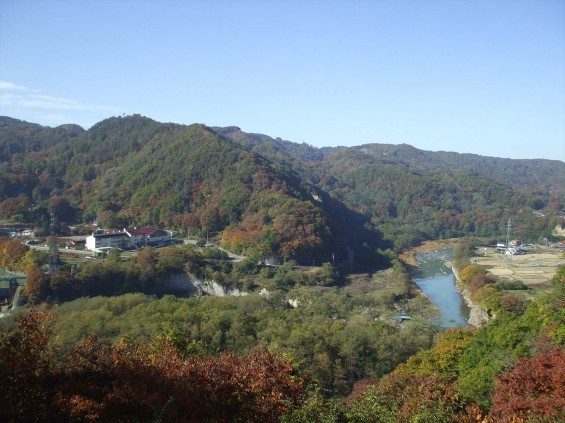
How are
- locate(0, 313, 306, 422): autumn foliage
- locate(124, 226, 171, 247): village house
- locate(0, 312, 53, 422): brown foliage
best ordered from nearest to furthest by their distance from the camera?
locate(0, 312, 53, 422): brown foliage → locate(0, 313, 306, 422): autumn foliage → locate(124, 226, 171, 247): village house

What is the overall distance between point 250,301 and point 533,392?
13.4m

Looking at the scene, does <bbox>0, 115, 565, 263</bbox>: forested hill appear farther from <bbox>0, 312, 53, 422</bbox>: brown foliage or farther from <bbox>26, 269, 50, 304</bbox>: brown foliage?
<bbox>0, 312, 53, 422</bbox>: brown foliage

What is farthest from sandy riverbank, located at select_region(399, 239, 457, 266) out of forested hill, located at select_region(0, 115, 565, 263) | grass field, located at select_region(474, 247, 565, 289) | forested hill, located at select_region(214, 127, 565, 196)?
forested hill, located at select_region(214, 127, 565, 196)

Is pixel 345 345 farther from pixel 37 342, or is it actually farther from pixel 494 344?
pixel 37 342

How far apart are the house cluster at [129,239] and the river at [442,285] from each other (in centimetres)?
1567

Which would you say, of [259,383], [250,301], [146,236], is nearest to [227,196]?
[146,236]

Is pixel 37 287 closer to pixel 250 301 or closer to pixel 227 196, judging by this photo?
pixel 250 301

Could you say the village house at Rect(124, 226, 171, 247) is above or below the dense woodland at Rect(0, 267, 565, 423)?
below

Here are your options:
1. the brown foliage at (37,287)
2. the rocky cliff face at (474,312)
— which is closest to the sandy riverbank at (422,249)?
the rocky cliff face at (474,312)

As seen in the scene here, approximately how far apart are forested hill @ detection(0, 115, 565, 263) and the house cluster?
115 inches

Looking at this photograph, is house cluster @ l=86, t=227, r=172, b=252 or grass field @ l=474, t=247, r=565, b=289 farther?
house cluster @ l=86, t=227, r=172, b=252

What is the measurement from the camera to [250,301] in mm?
18266

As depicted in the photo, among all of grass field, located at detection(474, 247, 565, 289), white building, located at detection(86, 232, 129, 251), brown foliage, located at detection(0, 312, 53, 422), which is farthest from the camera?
white building, located at detection(86, 232, 129, 251)

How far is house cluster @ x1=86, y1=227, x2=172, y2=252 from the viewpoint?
2800cm
